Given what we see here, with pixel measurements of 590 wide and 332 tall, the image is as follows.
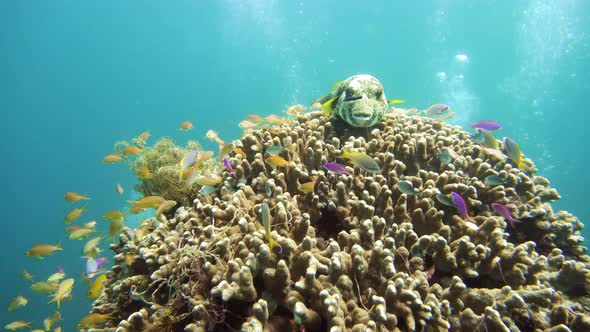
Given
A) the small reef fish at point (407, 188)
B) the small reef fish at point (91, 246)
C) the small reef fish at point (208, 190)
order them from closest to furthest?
1. the small reef fish at point (407, 188)
2. the small reef fish at point (208, 190)
3. the small reef fish at point (91, 246)

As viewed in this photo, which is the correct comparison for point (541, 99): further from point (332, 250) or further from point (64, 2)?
point (64, 2)

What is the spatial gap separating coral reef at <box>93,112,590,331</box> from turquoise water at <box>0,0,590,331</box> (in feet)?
109

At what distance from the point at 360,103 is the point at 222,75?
10127 cm

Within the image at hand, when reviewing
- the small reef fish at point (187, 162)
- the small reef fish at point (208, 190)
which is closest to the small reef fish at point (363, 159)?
the small reef fish at point (208, 190)

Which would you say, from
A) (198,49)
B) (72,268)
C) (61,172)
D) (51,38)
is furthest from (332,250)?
Answer: (51,38)

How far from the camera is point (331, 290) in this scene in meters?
2.12

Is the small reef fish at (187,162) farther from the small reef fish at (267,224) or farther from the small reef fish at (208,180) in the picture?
the small reef fish at (267,224)

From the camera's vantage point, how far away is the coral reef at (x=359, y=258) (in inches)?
81.7

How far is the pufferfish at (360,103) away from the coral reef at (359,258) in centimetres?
31

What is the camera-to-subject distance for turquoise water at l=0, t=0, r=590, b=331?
158 feet

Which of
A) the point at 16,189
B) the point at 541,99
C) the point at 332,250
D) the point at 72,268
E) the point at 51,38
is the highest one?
the point at 51,38

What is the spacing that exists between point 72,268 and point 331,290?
161 ft

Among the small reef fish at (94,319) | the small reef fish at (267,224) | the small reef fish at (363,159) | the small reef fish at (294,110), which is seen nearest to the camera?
the small reef fish at (267,224)

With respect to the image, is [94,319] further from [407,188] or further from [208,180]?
[407,188]
